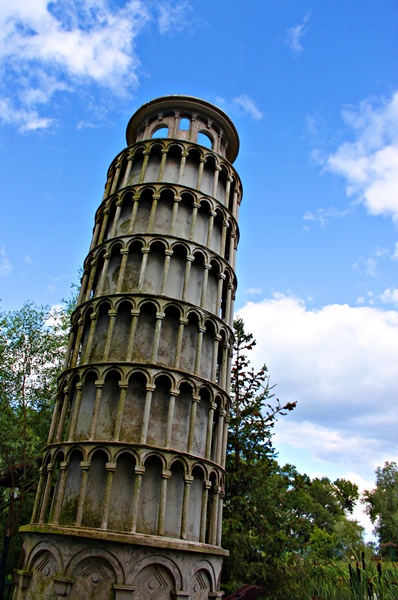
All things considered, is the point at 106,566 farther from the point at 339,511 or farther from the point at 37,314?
the point at 339,511

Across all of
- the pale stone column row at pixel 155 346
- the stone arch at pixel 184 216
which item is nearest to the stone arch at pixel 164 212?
the stone arch at pixel 184 216

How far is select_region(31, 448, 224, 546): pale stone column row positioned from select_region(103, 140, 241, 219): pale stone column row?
10.1 meters

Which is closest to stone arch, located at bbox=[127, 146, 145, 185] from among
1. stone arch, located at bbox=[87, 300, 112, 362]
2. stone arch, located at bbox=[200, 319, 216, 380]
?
stone arch, located at bbox=[87, 300, 112, 362]

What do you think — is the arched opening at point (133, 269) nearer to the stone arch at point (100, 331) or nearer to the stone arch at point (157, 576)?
the stone arch at point (100, 331)

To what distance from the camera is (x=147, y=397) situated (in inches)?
535

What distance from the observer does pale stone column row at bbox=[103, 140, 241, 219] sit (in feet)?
59.0

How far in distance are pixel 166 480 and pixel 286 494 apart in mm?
6495

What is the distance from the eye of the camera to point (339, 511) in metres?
68.3

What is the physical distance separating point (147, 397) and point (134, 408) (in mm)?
570

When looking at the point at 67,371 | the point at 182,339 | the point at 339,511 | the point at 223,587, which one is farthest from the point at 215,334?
the point at 339,511

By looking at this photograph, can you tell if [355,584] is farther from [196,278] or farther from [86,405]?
[196,278]

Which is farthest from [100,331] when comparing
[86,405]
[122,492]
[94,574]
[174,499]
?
[94,574]

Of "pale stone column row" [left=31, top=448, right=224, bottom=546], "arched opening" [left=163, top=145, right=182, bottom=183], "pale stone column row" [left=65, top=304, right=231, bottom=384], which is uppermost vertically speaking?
"arched opening" [left=163, top=145, right=182, bottom=183]

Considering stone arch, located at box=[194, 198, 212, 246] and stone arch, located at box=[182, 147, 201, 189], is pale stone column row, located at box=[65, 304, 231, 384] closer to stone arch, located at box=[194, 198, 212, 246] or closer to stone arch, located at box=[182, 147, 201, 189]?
stone arch, located at box=[194, 198, 212, 246]
